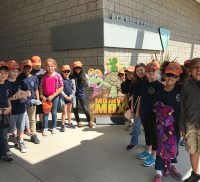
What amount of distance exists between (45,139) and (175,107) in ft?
8.48

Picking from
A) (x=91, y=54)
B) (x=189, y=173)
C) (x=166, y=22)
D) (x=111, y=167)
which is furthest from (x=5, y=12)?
(x=189, y=173)

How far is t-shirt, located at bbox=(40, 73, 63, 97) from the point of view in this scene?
498cm

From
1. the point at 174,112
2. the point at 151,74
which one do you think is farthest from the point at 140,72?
the point at 174,112

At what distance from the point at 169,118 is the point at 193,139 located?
1.18 ft

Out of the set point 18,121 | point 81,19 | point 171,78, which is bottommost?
point 18,121

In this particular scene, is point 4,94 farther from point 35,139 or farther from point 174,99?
point 174,99

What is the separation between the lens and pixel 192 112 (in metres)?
3.06

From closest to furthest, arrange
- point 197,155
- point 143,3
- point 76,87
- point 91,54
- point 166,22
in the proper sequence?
point 197,155 < point 76,87 < point 91,54 < point 143,3 < point 166,22

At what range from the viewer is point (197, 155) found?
10.2 feet

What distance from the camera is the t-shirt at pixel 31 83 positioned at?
4.54 metres

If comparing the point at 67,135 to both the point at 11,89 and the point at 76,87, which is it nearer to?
the point at 76,87

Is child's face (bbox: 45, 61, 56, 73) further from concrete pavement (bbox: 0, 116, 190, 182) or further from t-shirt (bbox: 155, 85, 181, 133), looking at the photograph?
t-shirt (bbox: 155, 85, 181, 133)

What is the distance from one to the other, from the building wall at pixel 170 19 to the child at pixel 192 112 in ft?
11.6

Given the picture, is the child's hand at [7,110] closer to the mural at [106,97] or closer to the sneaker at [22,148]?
the sneaker at [22,148]
